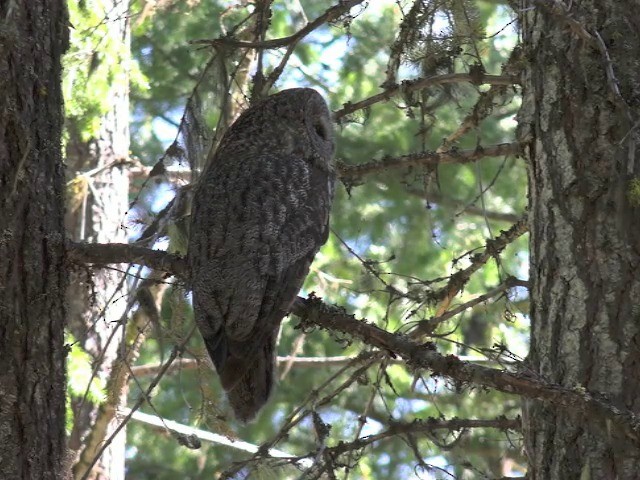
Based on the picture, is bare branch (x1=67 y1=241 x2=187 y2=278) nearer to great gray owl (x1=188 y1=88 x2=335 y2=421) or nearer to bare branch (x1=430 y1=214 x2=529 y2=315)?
great gray owl (x1=188 y1=88 x2=335 y2=421)

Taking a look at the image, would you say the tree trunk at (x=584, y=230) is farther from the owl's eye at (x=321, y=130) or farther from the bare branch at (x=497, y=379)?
the owl's eye at (x=321, y=130)

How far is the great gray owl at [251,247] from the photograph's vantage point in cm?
340

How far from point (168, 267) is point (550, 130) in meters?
1.49

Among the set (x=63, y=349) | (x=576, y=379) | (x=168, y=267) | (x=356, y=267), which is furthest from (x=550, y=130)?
(x=356, y=267)

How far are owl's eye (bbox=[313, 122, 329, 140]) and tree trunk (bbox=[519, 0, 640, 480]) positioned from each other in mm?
1147

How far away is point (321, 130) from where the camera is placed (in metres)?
4.53

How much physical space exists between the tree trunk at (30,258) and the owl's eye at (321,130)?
5.21 ft

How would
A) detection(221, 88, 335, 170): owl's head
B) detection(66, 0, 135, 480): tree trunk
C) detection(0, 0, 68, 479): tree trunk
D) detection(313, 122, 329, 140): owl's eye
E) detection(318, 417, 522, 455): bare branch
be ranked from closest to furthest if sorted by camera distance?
detection(0, 0, 68, 479): tree trunk → detection(318, 417, 522, 455): bare branch → detection(221, 88, 335, 170): owl's head → detection(313, 122, 329, 140): owl's eye → detection(66, 0, 135, 480): tree trunk

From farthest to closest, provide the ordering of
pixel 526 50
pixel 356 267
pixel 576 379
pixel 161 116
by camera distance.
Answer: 1. pixel 161 116
2. pixel 356 267
3. pixel 526 50
4. pixel 576 379

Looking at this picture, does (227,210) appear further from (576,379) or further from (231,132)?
(576,379)

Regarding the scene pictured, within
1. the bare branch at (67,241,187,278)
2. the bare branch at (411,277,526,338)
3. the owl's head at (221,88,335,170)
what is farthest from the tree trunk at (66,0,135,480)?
the bare branch at (67,241,187,278)

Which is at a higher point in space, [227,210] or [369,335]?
[227,210]

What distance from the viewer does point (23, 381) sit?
2918mm

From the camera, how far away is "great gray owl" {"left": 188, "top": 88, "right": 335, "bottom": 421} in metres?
3.40
